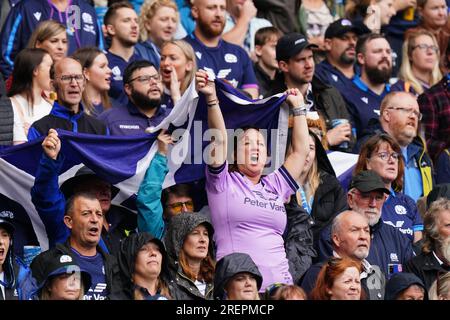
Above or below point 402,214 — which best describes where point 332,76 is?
above

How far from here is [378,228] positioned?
1231 cm

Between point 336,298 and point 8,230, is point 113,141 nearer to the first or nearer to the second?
point 8,230

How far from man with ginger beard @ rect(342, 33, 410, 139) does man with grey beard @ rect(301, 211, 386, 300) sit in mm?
3519

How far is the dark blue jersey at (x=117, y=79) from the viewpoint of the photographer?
14.1m

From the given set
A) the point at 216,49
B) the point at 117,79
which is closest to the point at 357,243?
the point at 117,79

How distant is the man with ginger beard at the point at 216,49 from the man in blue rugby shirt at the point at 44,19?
1.00m

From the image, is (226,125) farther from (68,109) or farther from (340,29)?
(340,29)

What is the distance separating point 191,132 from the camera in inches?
472

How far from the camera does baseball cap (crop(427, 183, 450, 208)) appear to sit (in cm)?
1302

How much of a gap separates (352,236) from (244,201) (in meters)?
0.91

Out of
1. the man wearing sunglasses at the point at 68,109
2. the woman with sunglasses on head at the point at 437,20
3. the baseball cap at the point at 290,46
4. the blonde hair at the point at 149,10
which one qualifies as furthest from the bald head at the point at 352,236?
the woman with sunglasses on head at the point at 437,20
